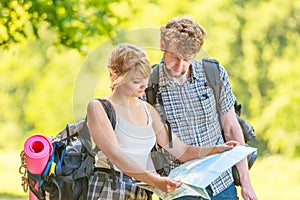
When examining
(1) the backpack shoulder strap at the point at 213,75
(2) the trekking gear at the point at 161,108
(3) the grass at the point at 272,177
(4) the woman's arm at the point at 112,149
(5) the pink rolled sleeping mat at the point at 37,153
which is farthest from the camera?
(3) the grass at the point at 272,177

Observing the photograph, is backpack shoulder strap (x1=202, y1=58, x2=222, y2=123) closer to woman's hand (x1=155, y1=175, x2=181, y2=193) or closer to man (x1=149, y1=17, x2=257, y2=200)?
man (x1=149, y1=17, x2=257, y2=200)

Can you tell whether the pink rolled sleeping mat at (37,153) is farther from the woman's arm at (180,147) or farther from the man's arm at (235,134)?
the man's arm at (235,134)

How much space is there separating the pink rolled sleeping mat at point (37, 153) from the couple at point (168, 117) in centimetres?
22

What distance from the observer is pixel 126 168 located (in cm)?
299

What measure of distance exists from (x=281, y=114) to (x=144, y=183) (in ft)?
43.1

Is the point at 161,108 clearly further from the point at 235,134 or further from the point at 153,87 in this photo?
the point at 235,134

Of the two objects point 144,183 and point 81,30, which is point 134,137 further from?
point 81,30

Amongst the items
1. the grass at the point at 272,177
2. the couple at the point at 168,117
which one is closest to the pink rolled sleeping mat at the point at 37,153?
the couple at the point at 168,117

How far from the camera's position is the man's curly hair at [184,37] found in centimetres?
315

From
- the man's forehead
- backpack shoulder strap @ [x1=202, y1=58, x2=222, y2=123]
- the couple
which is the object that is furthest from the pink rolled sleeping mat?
backpack shoulder strap @ [x1=202, y1=58, x2=222, y2=123]

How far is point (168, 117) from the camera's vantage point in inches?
131

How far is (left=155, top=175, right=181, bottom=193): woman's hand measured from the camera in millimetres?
2990

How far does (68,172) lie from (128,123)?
1.08ft

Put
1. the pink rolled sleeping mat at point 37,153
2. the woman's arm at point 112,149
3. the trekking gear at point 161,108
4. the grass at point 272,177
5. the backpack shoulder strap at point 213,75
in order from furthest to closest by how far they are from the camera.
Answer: the grass at point 272,177
the backpack shoulder strap at point 213,75
the trekking gear at point 161,108
the pink rolled sleeping mat at point 37,153
the woman's arm at point 112,149
